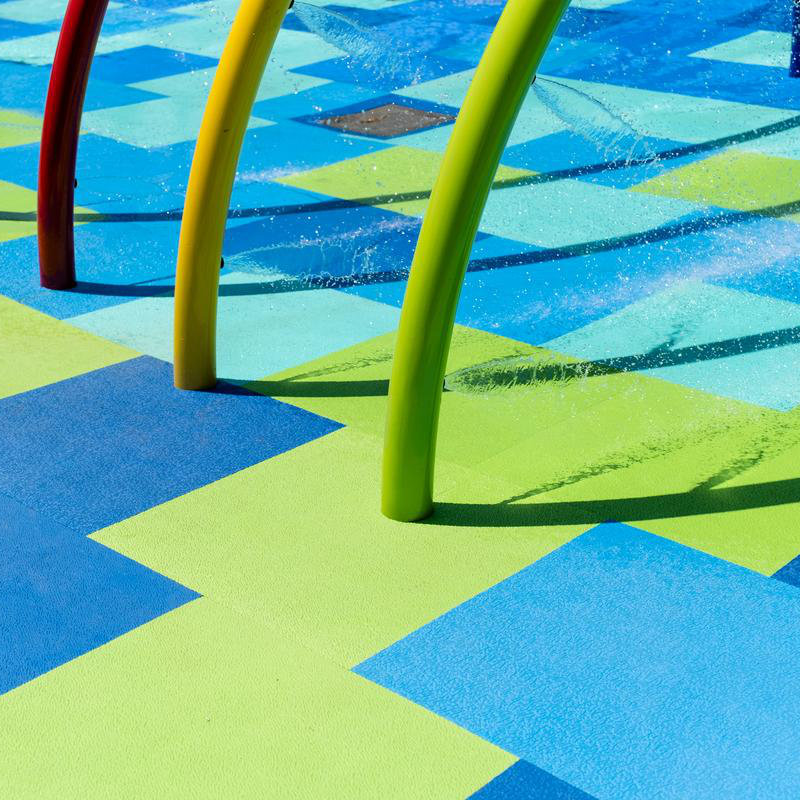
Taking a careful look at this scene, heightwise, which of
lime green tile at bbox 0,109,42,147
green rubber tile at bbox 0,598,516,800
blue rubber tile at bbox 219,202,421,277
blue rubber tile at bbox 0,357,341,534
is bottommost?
green rubber tile at bbox 0,598,516,800

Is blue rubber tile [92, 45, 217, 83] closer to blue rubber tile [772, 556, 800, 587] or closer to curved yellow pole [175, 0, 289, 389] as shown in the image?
curved yellow pole [175, 0, 289, 389]

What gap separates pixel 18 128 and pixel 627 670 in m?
6.08

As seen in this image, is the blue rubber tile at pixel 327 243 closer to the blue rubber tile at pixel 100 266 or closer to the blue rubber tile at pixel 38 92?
the blue rubber tile at pixel 100 266

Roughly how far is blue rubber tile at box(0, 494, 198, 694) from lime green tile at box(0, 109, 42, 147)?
4508mm

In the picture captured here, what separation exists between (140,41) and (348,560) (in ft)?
25.1

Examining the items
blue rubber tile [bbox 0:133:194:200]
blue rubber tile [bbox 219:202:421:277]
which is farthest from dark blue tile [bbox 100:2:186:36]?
blue rubber tile [bbox 219:202:421:277]

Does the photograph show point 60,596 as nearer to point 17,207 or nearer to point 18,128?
point 17,207

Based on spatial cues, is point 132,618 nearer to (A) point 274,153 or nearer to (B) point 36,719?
(B) point 36,719

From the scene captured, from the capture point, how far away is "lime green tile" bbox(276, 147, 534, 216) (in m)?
6.61

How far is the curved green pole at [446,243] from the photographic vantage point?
3152 millimetres

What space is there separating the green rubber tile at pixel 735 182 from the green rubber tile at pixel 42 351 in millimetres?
3000

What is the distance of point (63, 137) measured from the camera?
199 inches

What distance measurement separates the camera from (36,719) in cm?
284

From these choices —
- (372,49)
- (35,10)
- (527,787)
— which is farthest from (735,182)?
(35,10)
